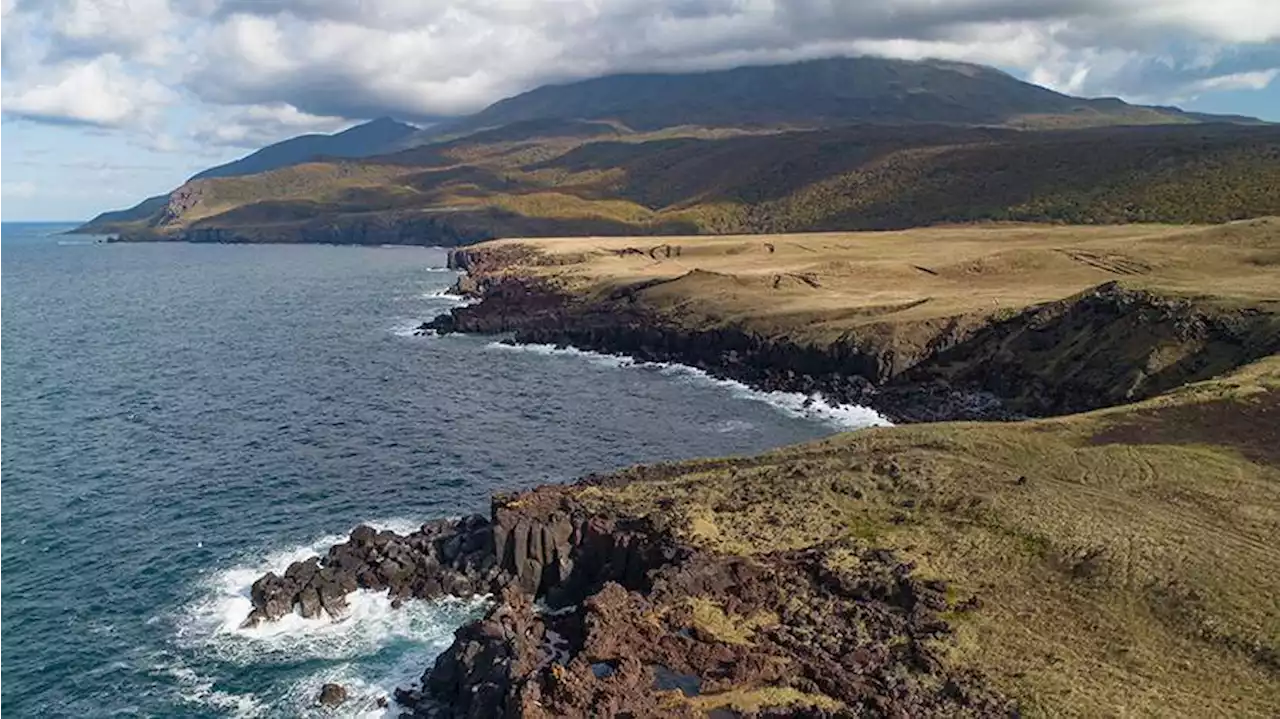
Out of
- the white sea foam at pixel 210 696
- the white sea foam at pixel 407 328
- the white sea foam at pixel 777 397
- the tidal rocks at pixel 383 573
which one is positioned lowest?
the white sea foam at pixel 210 696

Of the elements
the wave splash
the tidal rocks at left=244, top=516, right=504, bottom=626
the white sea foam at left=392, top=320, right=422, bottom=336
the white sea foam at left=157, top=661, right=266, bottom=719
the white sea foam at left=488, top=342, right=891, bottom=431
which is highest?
the white sea foam at left=392, top=320, right=422, bottom=336

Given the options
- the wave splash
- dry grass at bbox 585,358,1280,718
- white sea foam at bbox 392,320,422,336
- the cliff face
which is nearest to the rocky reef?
the wave splash

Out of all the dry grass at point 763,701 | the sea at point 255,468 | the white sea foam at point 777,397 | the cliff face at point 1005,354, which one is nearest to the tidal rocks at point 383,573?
the sea at point 255,468

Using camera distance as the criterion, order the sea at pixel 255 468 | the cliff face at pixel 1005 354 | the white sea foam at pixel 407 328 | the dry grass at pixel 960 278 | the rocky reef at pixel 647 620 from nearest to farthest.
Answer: the rocky reef at pixel 647 620 → the sea at pixel 255 468 → the cliff face at pixel 1005 354 → the dry grass at pixel 960 278 → the white sea foam at pixel 407 328

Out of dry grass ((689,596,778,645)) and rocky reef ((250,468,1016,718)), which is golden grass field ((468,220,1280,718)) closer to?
dry grass ((689,596,778,645))

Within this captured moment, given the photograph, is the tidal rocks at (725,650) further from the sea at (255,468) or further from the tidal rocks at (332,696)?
the sea at (255,468)

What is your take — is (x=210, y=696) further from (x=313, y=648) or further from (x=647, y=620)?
(x=647, y=620)
